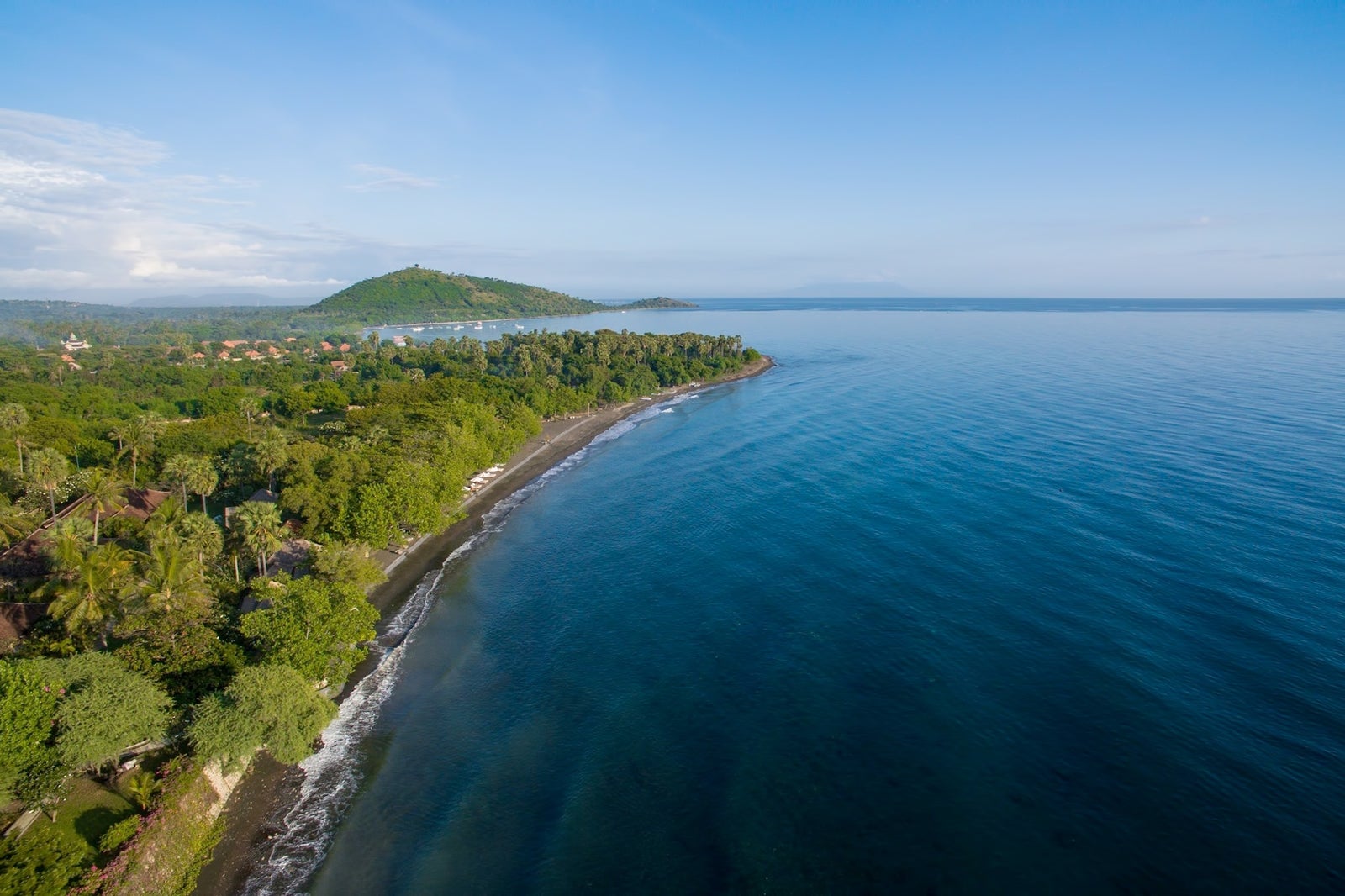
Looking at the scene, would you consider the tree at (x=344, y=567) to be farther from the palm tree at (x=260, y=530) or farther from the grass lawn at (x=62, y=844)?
the grass lawn at (x=62, y=844)

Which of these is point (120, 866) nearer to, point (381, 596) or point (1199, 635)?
point (381, 596)

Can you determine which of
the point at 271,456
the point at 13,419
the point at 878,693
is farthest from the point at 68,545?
the point at 13,419

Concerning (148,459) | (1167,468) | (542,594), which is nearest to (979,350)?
(1167,468)

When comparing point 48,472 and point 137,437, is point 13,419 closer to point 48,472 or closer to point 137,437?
point 137,437

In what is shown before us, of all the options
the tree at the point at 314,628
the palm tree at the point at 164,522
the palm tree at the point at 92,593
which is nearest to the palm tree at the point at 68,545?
the palm tree at the point at 92,593

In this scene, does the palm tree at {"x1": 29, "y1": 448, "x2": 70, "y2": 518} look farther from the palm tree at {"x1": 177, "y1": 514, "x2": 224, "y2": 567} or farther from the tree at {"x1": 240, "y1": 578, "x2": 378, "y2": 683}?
the tree at {"x1": 240, "y1": 578, "x2": 378, "y2": 683}

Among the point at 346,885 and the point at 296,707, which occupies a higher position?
the point at 296,707
